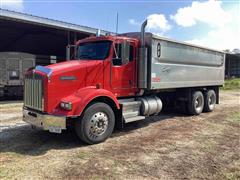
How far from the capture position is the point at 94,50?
7016 mm

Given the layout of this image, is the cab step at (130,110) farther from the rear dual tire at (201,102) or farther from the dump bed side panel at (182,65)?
the rear dual tire at (201,102)

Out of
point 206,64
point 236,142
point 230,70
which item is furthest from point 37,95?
point 230,70

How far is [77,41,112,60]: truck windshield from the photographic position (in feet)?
22.3

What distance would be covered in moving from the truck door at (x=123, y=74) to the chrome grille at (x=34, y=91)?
202cm

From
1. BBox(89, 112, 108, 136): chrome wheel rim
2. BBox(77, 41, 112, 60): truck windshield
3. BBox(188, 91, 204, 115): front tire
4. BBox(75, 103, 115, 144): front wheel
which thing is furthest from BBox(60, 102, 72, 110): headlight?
BBox(188, 91, 204, 115): front tire

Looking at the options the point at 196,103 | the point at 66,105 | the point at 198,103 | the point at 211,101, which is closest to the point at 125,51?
the point at 66,105

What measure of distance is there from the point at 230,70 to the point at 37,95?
5184 cm

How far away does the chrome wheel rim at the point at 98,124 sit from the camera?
6.14 meters

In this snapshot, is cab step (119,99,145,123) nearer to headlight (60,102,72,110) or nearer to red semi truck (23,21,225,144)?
red semi truck (23,21,225,144)

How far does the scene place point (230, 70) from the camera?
169 feet

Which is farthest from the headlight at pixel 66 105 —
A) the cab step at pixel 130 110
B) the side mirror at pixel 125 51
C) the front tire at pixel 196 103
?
the front tire at pixel 196 103

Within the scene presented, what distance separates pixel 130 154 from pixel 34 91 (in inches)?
108

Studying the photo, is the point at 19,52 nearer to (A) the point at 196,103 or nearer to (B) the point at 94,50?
(B) the point at 94,50

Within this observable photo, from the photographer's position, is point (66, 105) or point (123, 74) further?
point (123, 74)
